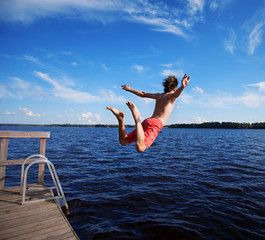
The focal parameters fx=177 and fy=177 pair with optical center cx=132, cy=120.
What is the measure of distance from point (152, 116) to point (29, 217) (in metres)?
3.80

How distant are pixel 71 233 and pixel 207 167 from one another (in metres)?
11.2

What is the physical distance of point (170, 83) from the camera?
15.7 feet

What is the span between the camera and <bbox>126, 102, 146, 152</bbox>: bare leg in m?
3.82

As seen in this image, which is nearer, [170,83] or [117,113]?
[117,113]

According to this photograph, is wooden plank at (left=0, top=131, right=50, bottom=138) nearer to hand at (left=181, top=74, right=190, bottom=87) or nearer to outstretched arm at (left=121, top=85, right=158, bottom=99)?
outstretched arm at (left=121, top=85, right=158, bottom=99)

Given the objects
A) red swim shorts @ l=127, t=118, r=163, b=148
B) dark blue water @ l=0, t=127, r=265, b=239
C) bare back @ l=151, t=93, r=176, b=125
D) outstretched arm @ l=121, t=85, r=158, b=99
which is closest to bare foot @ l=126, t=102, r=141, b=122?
red swim shorts @ l=127, t=118, r=163, b=148

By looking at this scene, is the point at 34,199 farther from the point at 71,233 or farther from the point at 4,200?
the point at 71,233

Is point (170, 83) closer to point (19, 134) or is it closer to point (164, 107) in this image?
point (164, 107)

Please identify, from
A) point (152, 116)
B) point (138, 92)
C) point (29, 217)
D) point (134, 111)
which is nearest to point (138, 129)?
point (134, 111)

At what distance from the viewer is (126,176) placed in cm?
1035

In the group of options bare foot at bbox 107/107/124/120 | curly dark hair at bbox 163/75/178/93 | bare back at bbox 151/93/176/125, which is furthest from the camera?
curly dark hair at bbox 163/75/178/93

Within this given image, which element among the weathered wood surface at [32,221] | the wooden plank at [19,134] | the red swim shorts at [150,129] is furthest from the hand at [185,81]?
the wooden plank at [19,134]

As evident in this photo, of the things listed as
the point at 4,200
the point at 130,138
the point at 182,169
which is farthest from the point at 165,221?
the point at 182,169

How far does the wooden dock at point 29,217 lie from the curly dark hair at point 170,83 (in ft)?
13.0
